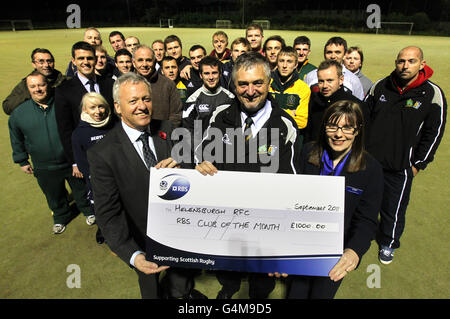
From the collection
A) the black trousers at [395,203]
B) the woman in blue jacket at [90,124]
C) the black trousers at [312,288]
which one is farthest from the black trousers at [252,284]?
the woman in blue jacket at [90,124]

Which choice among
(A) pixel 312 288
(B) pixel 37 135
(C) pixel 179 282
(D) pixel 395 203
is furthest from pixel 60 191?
(D) pixel 395 203

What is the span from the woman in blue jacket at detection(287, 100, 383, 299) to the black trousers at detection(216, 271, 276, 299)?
77 cm

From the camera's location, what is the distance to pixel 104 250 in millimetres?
3754

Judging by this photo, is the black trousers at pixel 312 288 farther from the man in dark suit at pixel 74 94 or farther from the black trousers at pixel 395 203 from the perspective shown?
the man in dark suit at pixel 74 94

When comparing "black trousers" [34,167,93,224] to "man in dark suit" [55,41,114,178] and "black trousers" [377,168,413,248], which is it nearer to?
"man in dark suit" [55,41,114,178]

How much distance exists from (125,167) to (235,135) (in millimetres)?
997

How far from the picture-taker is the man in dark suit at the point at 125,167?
205cm

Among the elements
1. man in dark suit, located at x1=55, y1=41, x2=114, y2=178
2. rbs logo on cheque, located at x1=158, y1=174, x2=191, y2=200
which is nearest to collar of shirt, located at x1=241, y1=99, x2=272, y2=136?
rbs logo on cheque, located at x1=158, y1=174, x2=191, y2=200

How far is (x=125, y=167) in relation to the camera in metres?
2.09

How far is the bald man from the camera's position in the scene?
314 cm

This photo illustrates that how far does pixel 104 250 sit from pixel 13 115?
2.28m

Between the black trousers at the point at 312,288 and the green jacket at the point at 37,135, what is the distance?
11.8 feet

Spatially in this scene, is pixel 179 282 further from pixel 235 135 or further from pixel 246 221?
pixel 235 135
